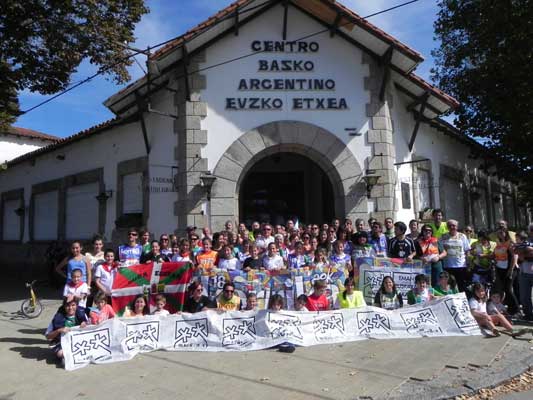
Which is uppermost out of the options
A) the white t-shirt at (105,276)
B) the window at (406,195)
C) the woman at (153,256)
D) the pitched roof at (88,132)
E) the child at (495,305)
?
the pitched roof at (88,132)

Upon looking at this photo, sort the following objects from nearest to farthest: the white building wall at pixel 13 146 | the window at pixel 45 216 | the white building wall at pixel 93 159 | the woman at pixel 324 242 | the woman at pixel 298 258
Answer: the woman at pixel 298 258 → the woman at pixel 324 242 → the white building wall at pixel 93 159 → the window at pixel 45 216 → the white building wall at pixel 13 146

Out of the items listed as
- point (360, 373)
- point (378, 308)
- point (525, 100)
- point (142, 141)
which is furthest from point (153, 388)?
point (525, 100)

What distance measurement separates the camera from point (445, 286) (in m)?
6.84

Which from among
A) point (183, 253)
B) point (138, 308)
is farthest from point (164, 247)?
point (138, 308)

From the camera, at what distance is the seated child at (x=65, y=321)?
18.9 feet

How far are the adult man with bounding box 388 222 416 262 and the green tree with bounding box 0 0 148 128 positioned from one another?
7.19m

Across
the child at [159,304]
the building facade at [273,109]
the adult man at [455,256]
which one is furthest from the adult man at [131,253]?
the adult man at [455,256]

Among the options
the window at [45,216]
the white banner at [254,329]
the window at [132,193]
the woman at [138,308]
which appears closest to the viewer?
the white banner at [254,329]

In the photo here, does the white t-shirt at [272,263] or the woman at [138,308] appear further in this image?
the white t-shirt at [272,263]

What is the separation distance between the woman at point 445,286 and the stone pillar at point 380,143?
10.5 feet

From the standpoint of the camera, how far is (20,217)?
18.2 m

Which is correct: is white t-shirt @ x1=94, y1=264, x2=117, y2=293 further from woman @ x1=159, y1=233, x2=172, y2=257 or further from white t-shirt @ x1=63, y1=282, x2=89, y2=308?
woman @ x1=159, y1=233, x2=172, y2=257

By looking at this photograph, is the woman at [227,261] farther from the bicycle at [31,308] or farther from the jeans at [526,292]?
the jeans at [526,292]

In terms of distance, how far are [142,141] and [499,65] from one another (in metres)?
11.3
